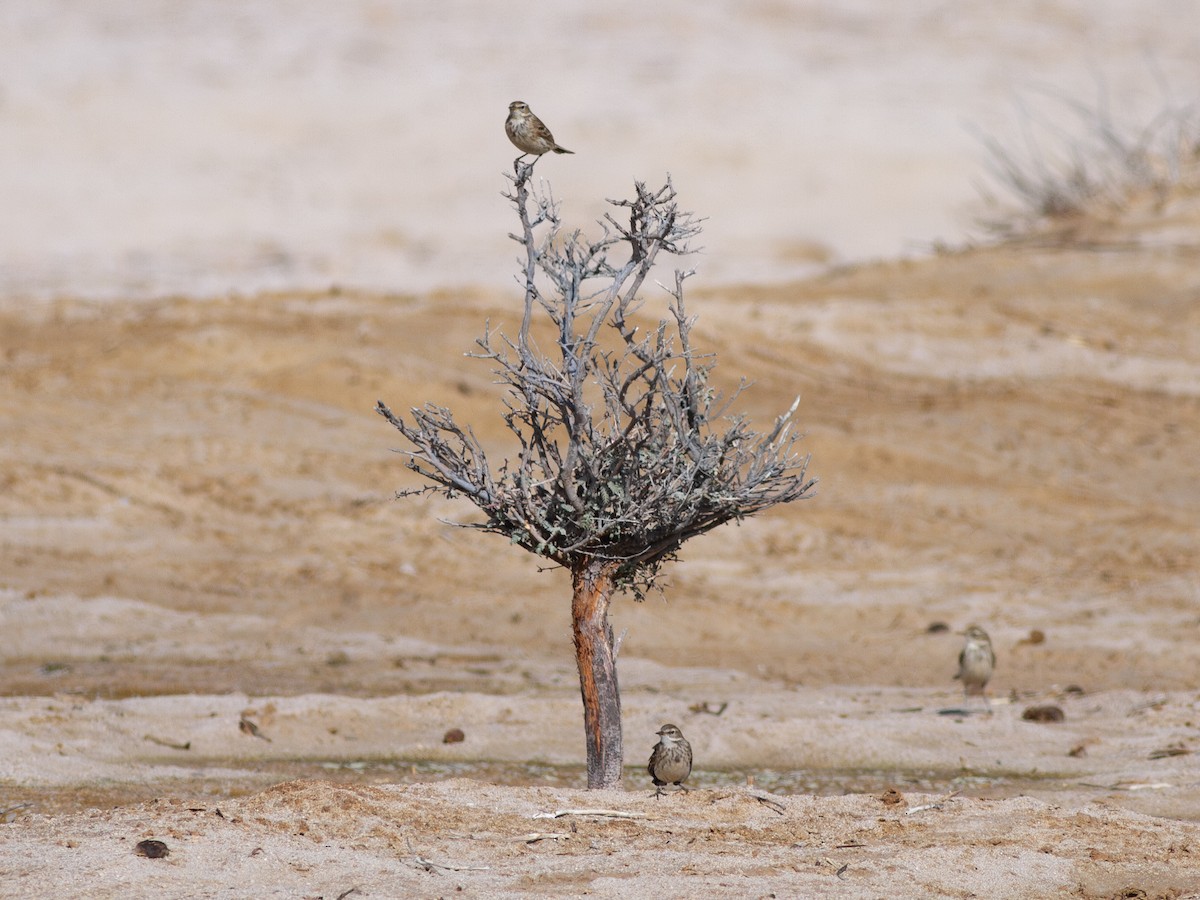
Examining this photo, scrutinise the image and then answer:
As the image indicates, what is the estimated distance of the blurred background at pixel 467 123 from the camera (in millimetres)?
22297

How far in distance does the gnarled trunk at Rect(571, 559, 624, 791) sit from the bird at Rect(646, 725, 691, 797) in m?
0.28

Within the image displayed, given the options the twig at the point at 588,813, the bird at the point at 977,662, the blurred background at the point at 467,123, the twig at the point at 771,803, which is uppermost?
the blurred background at the point at 467,123

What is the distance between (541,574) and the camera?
46.3 ft

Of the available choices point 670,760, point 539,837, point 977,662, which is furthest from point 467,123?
point 539,837

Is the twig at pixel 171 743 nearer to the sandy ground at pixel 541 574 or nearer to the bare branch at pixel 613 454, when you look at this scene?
the sandy ground at pixel 541 574

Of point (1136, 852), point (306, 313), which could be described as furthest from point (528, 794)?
point (306, 313)

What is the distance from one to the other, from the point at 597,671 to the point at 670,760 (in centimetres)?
62

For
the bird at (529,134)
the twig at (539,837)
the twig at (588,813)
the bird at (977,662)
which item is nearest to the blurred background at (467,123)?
the bird at (977,662)

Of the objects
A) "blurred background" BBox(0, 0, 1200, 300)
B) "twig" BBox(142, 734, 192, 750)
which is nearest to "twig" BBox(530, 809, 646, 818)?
"twig" BBox(142, 734, 192, 750)

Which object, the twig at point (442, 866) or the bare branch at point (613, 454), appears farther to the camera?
the bare branch at point (613, 454)

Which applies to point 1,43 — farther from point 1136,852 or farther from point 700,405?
point 1136,852

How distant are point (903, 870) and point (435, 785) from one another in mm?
2107

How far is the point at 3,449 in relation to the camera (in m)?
15.3

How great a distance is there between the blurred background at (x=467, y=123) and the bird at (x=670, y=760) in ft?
46.5
